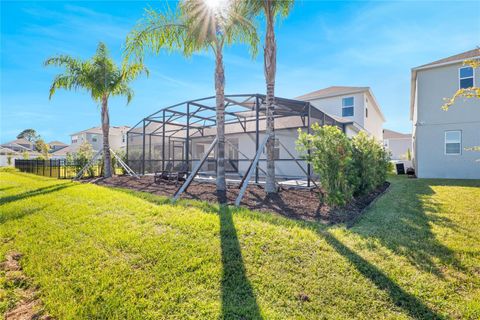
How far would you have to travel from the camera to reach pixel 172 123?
14.9 m

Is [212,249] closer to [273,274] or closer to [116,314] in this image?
[273,274]

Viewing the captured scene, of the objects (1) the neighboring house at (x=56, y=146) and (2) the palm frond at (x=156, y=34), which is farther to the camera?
(1) the neighboring house at (x=56, y=146)

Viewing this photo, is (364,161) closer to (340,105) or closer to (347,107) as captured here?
(347,107)

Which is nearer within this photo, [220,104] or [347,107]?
[220,104]

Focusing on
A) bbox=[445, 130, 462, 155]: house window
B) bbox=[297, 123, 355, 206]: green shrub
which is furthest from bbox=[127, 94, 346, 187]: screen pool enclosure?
bbox=[445, 130, 462, 155]: house window

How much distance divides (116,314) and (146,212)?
122 inches

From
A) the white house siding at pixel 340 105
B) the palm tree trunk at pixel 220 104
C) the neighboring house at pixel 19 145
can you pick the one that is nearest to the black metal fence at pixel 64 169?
the palm tree trunk at pixel 220 104

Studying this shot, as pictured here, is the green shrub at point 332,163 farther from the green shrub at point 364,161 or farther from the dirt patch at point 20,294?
the dirt patch at point 20,294

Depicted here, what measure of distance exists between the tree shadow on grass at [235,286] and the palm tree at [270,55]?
3.73 m

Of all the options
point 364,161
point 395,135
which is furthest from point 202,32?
point 395,135

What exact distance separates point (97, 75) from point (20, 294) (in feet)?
42.0

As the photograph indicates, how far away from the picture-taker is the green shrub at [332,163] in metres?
5.84

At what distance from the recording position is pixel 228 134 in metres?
17.9

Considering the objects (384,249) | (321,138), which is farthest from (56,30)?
(384,249)
